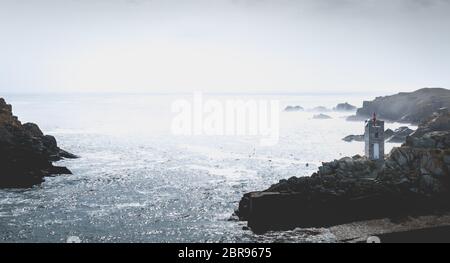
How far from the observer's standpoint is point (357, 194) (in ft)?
179

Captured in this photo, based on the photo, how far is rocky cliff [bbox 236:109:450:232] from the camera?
175ft

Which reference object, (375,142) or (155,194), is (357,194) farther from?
(155,194)

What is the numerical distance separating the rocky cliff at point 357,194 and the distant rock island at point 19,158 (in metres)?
39.5

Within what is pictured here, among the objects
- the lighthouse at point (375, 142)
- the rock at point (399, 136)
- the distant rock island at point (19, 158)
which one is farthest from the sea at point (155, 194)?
the lighthouse at point (375, 142)

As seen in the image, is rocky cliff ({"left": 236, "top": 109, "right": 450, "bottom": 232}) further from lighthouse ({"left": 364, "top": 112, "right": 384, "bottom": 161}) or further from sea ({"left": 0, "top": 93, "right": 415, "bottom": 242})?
sea ({"left": 0, "top": 93, "right": 415, "bottom": 242})

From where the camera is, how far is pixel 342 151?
13200cm

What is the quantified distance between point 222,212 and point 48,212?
74.2 feet

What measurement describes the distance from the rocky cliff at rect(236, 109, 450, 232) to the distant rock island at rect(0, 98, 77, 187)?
129 feet

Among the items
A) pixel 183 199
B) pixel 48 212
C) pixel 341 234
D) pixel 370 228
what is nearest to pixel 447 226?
pixel 370 228

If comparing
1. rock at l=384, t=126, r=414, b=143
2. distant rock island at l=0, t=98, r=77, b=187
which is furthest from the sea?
rock at l=384, t=126, r=414, b=143

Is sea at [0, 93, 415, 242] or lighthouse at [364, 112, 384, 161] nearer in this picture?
sea at [0, 93, 415, 242]

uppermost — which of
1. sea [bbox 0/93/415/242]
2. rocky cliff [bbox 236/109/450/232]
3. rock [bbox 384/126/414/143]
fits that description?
rock [bbox 384/126/414/143]

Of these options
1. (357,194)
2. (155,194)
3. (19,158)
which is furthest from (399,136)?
(19,158)
